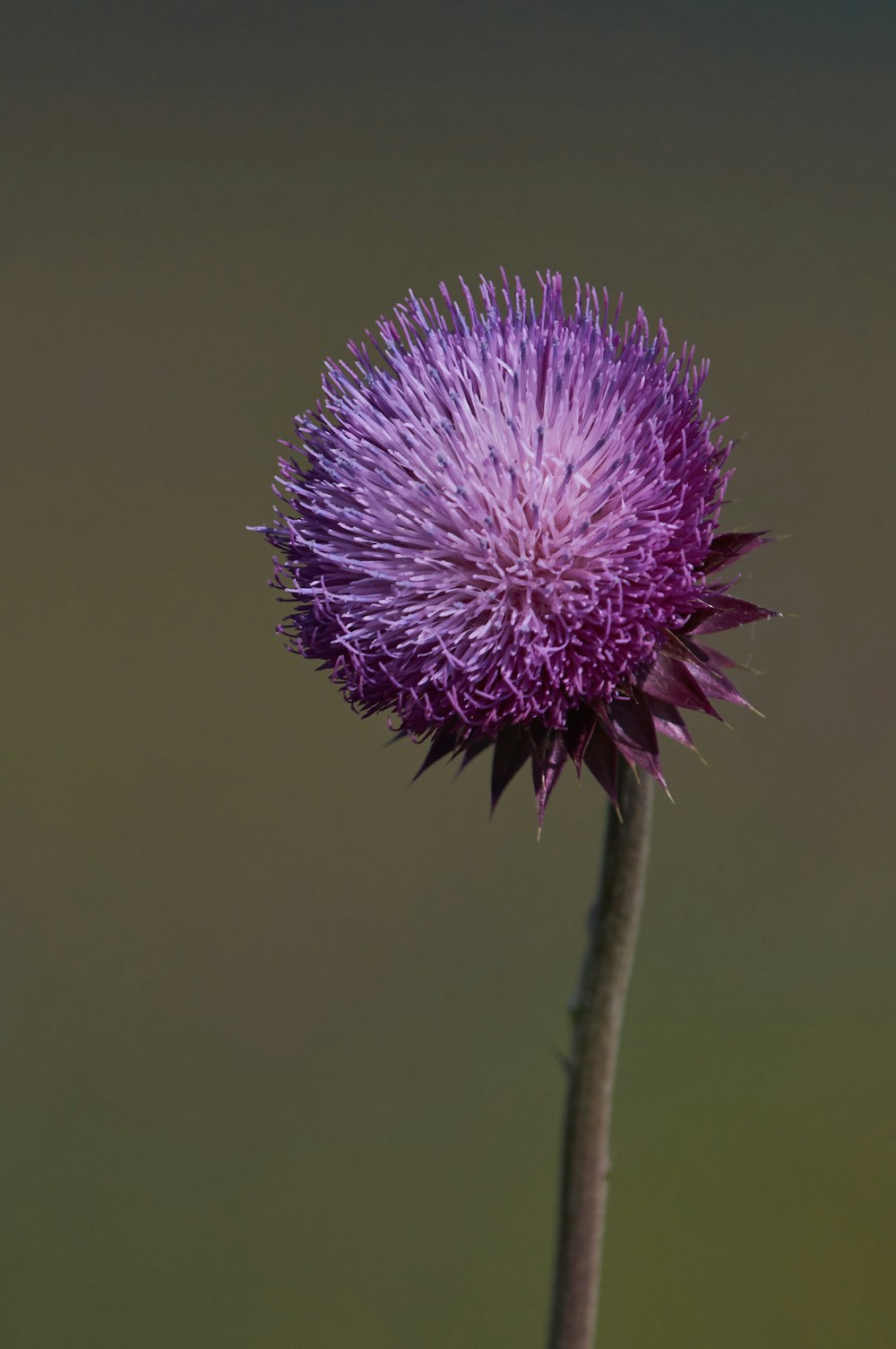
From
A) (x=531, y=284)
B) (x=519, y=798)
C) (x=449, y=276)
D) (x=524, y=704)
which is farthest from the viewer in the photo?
(x=449, y=276)

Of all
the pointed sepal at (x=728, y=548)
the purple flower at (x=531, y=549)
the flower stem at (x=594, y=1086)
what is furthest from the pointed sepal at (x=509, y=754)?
the pointed sepal at (x=728, y=548)

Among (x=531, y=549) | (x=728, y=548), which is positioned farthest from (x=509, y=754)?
(x=728, y=548)

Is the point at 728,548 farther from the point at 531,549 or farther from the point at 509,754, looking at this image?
the point at 509,754

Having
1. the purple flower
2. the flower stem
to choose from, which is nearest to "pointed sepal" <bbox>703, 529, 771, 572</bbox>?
the purple flower

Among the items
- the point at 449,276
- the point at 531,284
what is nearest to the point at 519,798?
the point at 531,284

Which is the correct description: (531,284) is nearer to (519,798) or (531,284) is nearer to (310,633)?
(519,798)

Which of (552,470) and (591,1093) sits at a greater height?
(552,470)
